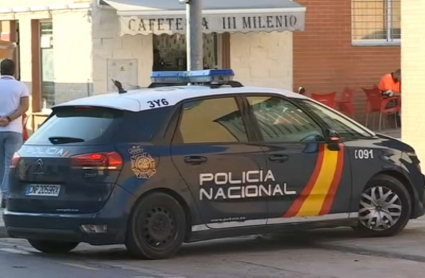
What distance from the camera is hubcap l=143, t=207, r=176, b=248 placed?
32.7ft

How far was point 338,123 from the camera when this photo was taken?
11250 millimetres

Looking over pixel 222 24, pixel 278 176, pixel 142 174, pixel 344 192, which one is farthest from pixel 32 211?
pixel 222 24

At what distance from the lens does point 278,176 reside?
10.6 meters

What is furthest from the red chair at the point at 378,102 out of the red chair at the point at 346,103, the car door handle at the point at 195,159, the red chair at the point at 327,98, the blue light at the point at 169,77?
the car door handle at the point at 195,159

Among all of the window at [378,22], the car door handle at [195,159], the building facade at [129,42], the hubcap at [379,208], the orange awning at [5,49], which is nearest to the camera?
the car door handle at [195,159]

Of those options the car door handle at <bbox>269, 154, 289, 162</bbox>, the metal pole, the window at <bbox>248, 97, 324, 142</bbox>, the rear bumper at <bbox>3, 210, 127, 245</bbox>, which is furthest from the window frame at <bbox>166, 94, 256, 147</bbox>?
the metal pole

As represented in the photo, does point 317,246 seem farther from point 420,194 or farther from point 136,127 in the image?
point 136,127

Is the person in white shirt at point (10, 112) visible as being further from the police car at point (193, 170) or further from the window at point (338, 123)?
the window at point (338, 123)

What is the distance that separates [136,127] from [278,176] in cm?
152

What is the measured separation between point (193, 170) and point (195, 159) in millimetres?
105

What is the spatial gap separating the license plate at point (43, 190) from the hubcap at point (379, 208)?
10.5ft

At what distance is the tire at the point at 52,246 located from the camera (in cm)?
1063

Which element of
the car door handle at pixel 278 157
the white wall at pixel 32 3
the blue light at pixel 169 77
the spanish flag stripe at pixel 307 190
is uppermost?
the white wall at pixel 32 3

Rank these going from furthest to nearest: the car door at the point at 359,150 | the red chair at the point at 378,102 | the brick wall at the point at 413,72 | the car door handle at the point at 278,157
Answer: the red chair at the point at 378,102
the brick wall at the point at 413,72
the car door at the point at 359,150
the car door handle at the point at 278,157
